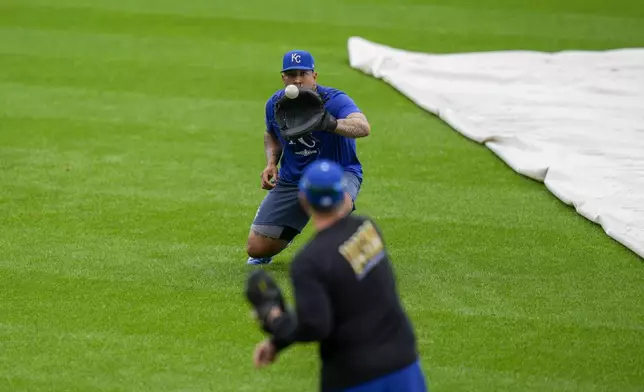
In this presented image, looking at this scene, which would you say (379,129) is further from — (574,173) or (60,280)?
(60,280)

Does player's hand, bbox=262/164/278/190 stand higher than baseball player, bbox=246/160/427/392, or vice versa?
baseball player, bbox=246/160/427/392

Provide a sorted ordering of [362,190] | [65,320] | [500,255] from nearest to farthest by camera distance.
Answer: [65,320] → [500,255] → [362,190]

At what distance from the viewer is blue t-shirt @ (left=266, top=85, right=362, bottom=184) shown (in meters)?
8.68

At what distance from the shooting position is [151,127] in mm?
12922

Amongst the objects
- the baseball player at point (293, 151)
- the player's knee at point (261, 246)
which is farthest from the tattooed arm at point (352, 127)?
the player's knee at point (261, 246)

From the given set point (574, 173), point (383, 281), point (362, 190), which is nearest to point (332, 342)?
point (383, 281)

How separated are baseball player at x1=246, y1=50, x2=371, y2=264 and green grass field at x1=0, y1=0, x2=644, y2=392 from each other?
1.09 ft

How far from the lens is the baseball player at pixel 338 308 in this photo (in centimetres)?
510

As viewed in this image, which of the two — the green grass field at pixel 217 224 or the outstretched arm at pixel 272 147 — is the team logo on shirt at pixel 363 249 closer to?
the green grass field at pixel 217 224

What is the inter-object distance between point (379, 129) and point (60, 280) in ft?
17.5

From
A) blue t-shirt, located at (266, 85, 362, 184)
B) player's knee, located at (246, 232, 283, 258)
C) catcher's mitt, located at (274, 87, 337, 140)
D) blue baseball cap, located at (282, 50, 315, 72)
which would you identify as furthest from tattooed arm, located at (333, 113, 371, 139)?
player's knee, located at (246, 232, 283, 258)

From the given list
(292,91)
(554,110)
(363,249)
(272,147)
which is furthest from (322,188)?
(554,110)

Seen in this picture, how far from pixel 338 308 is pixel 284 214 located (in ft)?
12.4

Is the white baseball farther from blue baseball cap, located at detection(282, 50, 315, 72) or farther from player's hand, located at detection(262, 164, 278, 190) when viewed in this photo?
player's hand, located at detection(262, 164, 278, 190)
